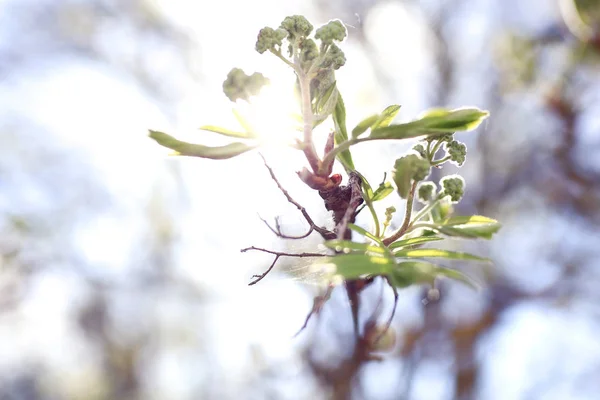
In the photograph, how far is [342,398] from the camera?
14.7 ft

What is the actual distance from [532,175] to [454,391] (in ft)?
10.1

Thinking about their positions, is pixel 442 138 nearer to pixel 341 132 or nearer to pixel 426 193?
pixel 426 193

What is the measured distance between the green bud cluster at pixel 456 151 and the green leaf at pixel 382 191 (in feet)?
0.61

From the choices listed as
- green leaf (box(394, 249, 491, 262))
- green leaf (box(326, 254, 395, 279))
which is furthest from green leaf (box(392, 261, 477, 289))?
green leaf (box(394, 249, 491, 262))

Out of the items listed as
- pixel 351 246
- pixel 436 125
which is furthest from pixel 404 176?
pixel 351 246

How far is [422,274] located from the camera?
3.04ft

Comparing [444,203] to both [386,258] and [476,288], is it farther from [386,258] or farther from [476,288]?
[476,288]

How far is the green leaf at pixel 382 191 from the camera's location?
1.39 m

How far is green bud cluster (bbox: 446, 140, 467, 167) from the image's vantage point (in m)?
1.28

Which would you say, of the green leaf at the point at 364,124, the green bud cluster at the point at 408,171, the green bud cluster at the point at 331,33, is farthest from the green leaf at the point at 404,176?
the green bud cluster at the point at 331,33

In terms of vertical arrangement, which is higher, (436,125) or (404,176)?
(436,125)

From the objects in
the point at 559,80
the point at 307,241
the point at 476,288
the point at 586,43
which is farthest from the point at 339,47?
the point at 559,80

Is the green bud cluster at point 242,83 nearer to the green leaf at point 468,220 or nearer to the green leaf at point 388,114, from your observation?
the green leaf at point 388,114

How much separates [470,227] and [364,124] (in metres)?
0.36
